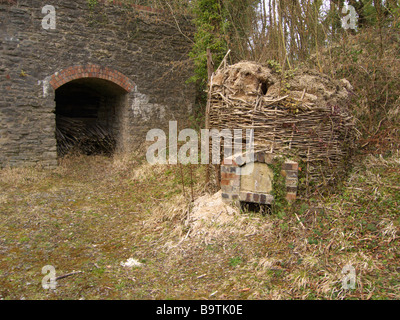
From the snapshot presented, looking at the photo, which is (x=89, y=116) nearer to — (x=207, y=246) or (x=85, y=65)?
(x=85, y=65)

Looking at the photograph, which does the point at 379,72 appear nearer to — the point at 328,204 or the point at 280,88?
the point at 280,88

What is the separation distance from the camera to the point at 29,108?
273 inches

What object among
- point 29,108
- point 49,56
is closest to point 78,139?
point 29,108

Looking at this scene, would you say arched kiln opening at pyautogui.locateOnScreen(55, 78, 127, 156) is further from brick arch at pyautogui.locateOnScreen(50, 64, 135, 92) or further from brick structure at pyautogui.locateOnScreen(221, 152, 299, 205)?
brick structure at pyautogui.locateOnScreen(221, 152, 299, 205)

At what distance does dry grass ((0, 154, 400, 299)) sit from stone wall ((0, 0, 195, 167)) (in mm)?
2018

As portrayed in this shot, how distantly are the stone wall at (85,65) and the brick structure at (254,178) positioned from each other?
15.1ft

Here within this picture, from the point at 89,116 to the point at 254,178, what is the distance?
23.1 ft

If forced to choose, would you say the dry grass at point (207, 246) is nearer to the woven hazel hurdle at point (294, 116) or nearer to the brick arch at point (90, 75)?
the woven hazel hurdle at point (294, 116)

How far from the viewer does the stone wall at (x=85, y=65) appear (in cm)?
674

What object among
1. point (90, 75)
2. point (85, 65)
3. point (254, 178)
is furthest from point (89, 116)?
point (254, 178)

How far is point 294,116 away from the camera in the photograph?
162 inches

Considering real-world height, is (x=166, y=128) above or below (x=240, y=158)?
above

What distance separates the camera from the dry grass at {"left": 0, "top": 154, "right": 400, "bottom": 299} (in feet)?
9.56
